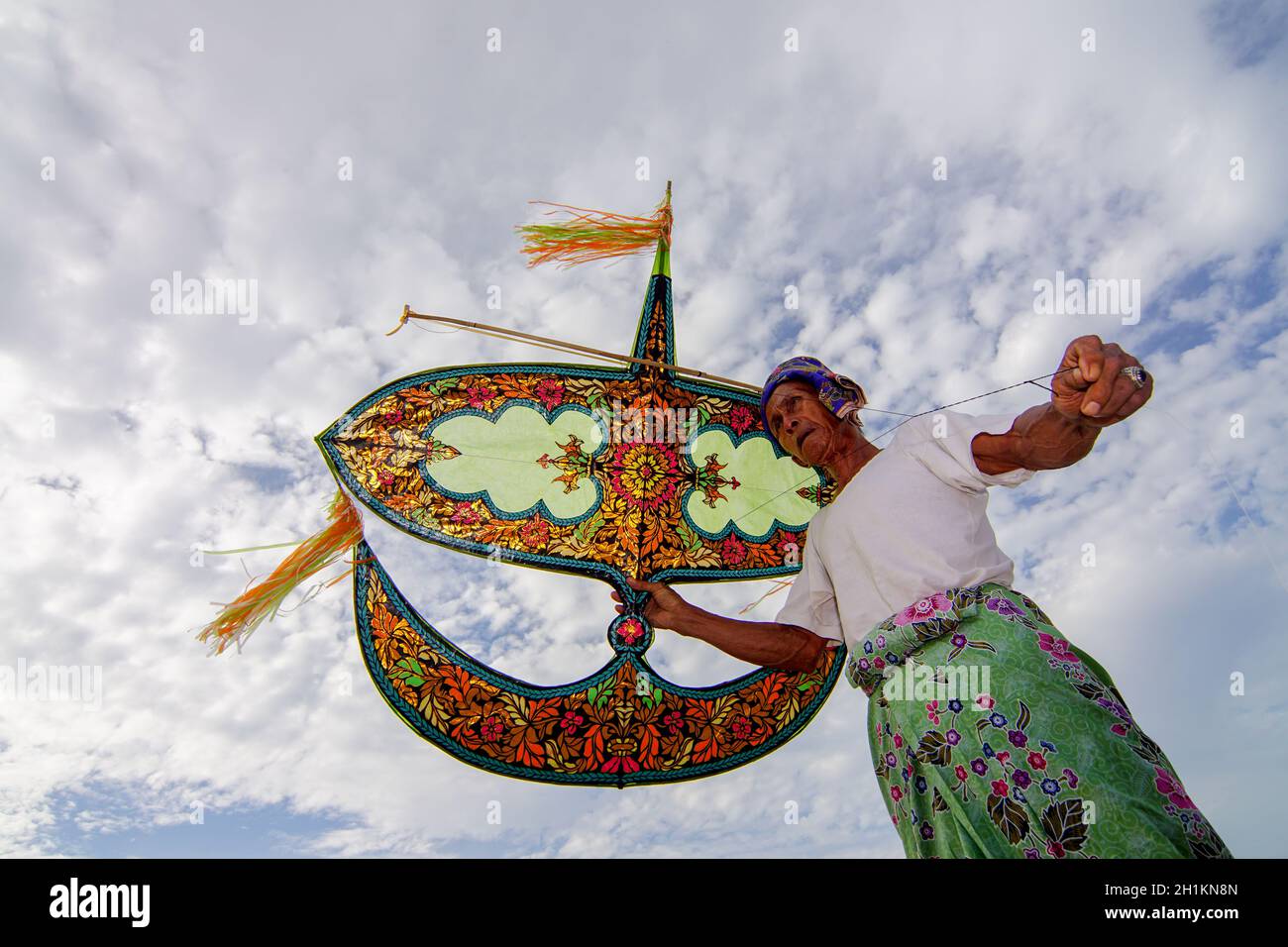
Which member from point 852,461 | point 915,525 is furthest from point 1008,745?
point 852,461

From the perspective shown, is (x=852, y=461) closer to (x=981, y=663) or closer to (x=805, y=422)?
(x=805, y=422)

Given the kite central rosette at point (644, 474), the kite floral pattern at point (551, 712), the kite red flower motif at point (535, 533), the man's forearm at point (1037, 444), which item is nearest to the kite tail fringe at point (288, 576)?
the kite floral pattern at point (551, 712)

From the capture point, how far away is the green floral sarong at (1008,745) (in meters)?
1.70

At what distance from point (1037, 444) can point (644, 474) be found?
1.53 meters

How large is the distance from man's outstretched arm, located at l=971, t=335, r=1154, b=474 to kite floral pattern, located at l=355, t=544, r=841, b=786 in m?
1.26

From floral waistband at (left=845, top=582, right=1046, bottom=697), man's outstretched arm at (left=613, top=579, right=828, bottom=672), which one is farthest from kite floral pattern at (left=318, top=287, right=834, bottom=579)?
floral waistband at (left=845, top=582, right=1046, bottom=697)

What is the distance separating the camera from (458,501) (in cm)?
297

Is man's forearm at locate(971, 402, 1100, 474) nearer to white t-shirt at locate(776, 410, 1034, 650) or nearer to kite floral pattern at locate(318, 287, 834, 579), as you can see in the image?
white t-shirt at locate(776, 410, 1034, 650)

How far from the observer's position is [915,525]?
2238mm

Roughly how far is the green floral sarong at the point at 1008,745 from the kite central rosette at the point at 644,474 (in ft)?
3.69

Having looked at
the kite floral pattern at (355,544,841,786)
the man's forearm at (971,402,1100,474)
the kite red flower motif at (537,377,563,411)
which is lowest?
the kite floral pattern at (355,544,841,786)

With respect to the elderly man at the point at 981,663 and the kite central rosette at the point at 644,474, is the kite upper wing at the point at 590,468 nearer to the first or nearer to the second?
the kite central rosette at the point at 644,474

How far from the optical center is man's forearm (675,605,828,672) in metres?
2.71
